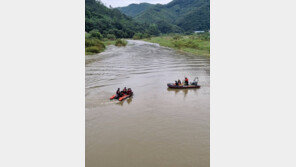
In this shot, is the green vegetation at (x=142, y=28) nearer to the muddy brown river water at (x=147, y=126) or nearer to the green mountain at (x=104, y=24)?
the green mountain at (x=104, y=24)

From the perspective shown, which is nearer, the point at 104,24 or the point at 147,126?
the point at 147,126

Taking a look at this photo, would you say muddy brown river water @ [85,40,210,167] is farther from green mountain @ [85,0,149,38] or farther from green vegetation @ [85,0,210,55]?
green mountain @ [85,0,149,38]

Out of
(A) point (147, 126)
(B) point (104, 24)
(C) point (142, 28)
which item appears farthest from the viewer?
(C) point (142, 28)

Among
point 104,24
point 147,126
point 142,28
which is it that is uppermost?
point 142,28

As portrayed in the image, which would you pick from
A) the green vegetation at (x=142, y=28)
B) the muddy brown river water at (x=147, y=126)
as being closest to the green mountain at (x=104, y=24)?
the green vegetation at (x=142, y=28)

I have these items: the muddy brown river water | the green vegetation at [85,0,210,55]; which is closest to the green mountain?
the green vegetation at [85,0,210,55]

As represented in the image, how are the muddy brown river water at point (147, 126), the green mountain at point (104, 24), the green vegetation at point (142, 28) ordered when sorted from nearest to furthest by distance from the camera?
the muddy brown river water at point (147, 126) < the green vegetation at point (142, 28) < the green mountain at point (104, 24)

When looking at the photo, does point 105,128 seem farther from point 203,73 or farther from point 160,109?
point 203,73

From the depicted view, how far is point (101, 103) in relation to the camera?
578 inches

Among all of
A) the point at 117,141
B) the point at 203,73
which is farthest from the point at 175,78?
the point at 117,141

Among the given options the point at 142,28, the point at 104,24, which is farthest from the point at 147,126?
the point at 142,28

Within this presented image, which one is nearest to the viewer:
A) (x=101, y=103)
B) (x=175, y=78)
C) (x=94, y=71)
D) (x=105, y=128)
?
(x=105, y=128)

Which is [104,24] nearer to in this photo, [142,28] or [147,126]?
[142,28]

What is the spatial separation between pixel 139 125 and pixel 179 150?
3216mm
